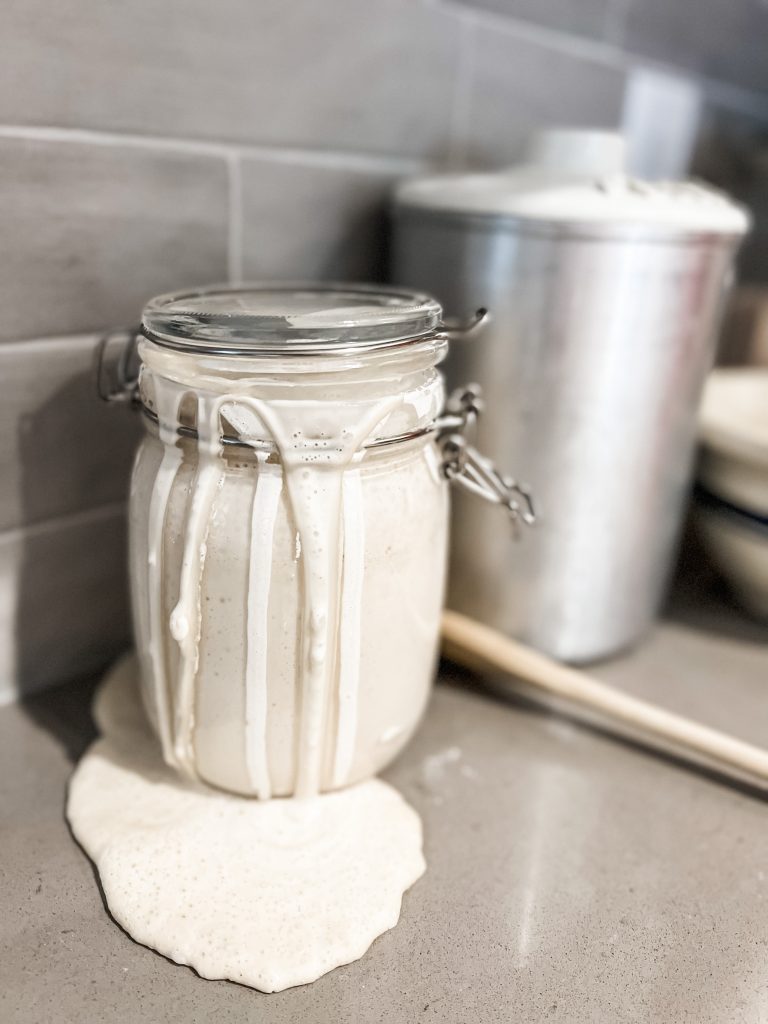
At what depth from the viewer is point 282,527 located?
1.44ft

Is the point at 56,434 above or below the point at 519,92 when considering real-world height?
below

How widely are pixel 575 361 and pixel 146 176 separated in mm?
304

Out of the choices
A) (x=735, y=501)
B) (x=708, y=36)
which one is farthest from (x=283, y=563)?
(x=708, y=36)

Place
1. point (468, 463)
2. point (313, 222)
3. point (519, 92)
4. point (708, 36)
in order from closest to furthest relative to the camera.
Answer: point (468, 463)
point (313, 222)
point (519, 92)
point (708, 36)

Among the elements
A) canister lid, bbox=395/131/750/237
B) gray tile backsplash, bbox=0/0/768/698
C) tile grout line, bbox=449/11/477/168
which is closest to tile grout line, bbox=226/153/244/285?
gray tile backsplash, bbox=0/0/768/698

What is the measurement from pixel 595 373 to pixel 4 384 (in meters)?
0.38

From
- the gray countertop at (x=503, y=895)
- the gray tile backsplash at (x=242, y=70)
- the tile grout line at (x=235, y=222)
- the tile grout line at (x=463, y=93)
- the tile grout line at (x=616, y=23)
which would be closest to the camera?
the gray countertop at (x=503, y=895)

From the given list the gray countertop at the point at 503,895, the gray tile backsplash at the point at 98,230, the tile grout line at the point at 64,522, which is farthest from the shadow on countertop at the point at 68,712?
the gray tile backsplash at the point at 98,230

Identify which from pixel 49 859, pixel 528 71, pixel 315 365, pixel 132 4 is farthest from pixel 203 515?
pixel 528 71

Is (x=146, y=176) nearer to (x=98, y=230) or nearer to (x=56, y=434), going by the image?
(x=98, y=230)

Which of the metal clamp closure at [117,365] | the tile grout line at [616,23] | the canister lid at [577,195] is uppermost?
the tile grout line at [616,23]

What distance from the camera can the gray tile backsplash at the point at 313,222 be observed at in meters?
0.63

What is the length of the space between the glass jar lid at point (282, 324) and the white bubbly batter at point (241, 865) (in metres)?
0.26

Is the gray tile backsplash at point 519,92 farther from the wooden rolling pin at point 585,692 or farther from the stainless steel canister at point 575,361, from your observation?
the wooden rolling pin at point 585,692
